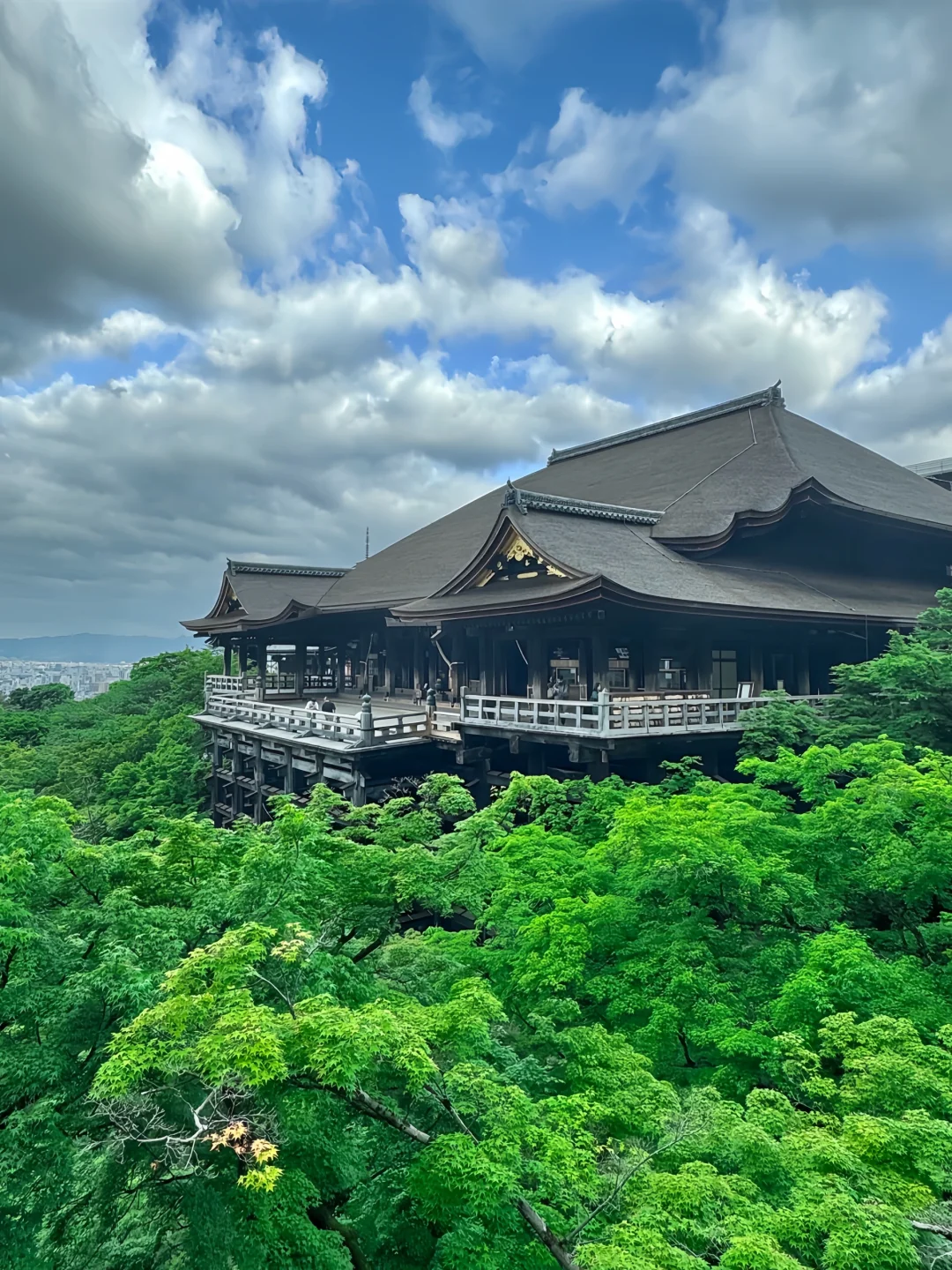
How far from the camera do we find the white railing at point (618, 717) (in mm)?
14117

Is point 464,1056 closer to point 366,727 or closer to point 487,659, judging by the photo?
point 366,727

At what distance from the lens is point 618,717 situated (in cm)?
1399

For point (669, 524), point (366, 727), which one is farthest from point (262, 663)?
point (669, 524)

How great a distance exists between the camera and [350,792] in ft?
61.1

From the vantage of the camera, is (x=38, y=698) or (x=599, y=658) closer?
(x=599, y=658)

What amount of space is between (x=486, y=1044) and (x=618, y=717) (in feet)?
30.2

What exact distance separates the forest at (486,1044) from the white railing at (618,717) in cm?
472

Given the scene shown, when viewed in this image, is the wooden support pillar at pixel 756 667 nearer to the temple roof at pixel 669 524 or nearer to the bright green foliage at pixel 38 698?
the temple roof at pixel 669 524

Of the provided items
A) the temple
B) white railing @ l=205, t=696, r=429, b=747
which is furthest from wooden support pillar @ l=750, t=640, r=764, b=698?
white railing @ l=205, t=696, r=429, b=747

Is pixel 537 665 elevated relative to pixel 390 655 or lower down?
lower down

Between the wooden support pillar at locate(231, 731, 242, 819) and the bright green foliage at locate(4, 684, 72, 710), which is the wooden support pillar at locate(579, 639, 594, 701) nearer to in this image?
the wooden support pillar at locate(231, 731, 242, 819)

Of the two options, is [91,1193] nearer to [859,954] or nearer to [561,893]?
[561,893]

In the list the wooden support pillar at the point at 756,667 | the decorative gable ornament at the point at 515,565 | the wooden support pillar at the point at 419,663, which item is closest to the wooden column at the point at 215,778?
the wooden support pillar at the point at 419,663

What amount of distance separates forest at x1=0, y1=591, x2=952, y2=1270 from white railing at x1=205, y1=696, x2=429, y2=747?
28.5 feet
